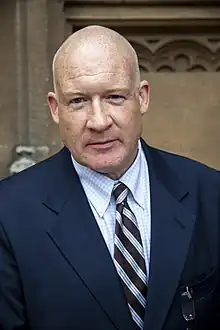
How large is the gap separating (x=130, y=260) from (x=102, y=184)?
162 millimetres

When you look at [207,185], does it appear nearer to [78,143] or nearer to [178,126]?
[78,143]

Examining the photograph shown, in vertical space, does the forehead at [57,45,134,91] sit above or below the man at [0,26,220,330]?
above

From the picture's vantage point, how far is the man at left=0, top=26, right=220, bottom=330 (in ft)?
6.40

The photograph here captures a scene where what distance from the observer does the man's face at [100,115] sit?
6.34 ft

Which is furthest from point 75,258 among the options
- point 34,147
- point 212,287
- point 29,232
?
point 34,147

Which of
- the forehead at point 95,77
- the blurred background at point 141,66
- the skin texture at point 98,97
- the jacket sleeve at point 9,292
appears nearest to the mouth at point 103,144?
the skin texture at point 98,97

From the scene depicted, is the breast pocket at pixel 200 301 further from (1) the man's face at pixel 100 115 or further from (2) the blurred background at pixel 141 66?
(2) the blurred background at pixel 141 66

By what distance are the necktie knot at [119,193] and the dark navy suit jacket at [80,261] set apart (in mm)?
63

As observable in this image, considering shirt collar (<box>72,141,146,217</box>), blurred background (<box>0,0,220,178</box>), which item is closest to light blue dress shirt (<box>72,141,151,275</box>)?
shirt collar (<box>72,141,146,217</box>)

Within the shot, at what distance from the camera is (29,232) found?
6.59ft

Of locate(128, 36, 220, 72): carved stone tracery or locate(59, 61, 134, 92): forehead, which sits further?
locate(128, 36, 220, 72): carved stone tracery

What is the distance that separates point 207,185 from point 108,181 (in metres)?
0.24

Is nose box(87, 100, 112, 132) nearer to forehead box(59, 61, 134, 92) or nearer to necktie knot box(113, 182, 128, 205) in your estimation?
forehead box(59, 61, 134, 92)

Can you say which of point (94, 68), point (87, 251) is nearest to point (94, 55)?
point (94, 68)
